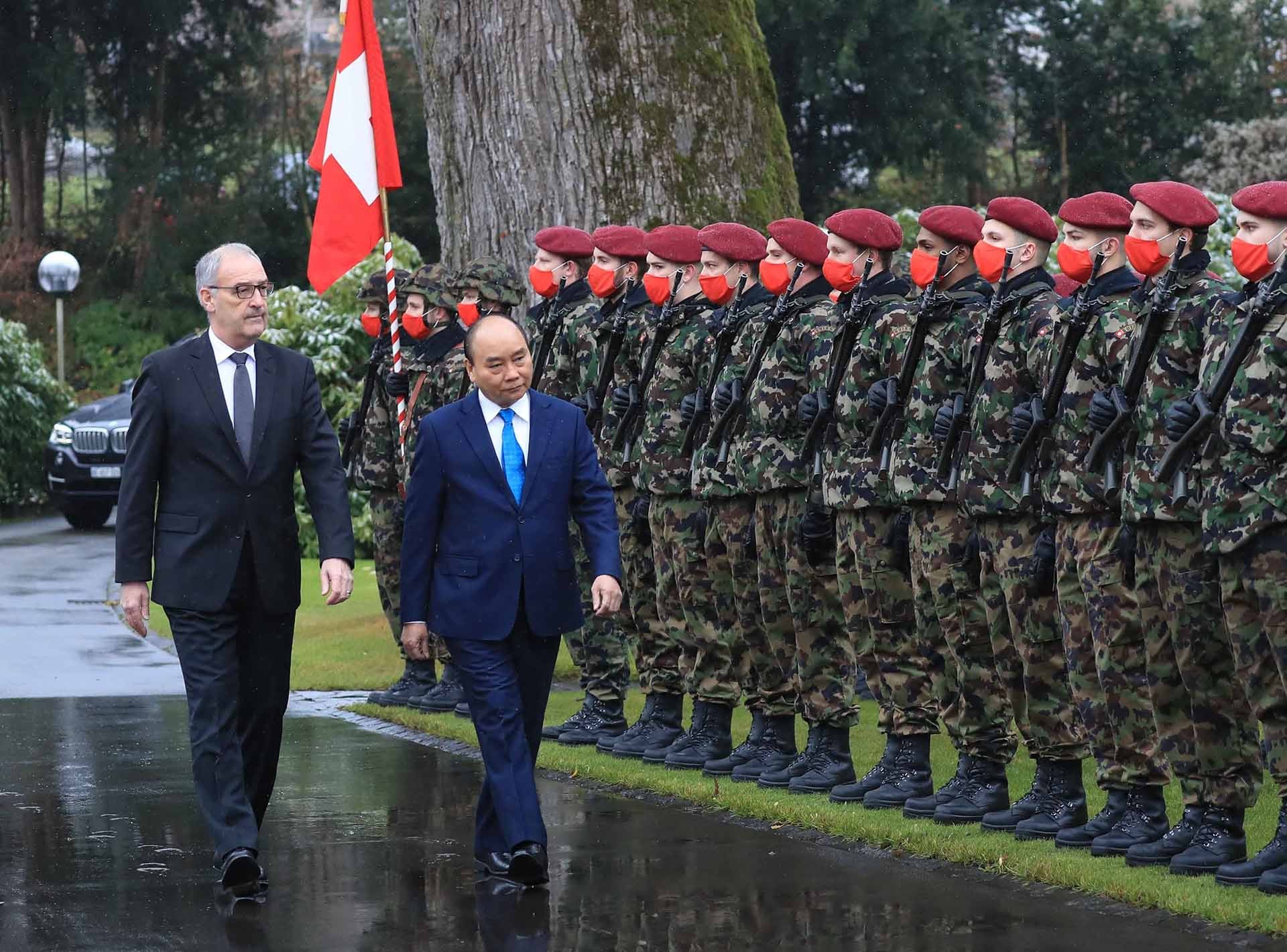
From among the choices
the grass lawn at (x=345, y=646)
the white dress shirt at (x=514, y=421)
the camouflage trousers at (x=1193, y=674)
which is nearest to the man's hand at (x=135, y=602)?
the white dress shirt at (x=514, y=421)

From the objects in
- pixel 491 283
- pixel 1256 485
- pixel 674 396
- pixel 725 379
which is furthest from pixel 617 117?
pixel 1256 485

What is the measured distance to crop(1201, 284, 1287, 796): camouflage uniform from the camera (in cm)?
643

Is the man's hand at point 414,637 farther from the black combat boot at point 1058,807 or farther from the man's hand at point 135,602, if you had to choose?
the black combat boot at point 1058,807

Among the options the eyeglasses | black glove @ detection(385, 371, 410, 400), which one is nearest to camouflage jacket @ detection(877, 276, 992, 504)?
the eyeglasses

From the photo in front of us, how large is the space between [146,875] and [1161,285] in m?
3.92

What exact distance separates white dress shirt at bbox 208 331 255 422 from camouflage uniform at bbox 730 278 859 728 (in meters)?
2.50

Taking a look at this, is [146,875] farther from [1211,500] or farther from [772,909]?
[1211,500]

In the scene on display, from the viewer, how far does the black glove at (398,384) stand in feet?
38.3

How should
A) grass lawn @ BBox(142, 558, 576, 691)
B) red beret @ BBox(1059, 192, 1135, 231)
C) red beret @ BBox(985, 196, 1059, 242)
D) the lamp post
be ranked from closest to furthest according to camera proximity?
red beret @ BBox(1059, 192, 1135, 231)
red beret @ BBox(985, 196, 1059, 242)
grass lawn @ BBox(142, 558, 576, 691)
the lamp post

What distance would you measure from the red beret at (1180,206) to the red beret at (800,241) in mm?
2040

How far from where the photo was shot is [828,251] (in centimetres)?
876

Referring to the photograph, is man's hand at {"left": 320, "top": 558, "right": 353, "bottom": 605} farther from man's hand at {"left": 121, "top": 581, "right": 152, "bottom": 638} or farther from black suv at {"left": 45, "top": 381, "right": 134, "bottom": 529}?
black suv at {"left": 45, "top": 381, "right": 134, "bottom": 529}

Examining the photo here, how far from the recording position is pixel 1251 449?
6.48 meters

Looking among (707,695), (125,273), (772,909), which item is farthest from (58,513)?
(772,909)
